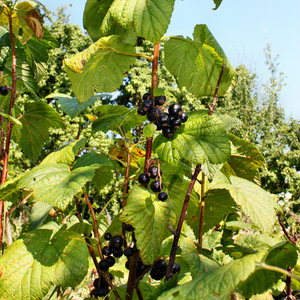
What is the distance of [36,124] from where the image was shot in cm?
159

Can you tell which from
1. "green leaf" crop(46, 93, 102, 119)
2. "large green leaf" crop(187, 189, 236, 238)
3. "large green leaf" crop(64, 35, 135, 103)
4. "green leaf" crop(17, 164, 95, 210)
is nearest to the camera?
"green leaf" crop(17, 164, 95, 210)

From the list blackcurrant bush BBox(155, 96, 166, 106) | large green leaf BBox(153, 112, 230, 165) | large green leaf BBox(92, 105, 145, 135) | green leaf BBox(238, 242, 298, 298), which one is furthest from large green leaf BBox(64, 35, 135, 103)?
green leaf BBox(238, 242, 298, 298)

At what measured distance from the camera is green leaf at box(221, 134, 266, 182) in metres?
1.14

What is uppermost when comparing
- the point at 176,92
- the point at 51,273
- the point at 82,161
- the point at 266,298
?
the point at 176,92

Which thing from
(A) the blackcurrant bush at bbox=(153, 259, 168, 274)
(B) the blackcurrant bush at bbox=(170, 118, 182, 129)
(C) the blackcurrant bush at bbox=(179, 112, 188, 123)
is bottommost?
(A) the blackcurrant bush at bbox=(153, 259, 168, 274)

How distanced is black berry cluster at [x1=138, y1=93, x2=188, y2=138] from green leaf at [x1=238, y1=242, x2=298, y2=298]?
1.40 ft

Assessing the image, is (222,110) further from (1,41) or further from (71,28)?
(1,41)

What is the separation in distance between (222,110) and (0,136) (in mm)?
19446

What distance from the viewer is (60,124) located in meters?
1.57

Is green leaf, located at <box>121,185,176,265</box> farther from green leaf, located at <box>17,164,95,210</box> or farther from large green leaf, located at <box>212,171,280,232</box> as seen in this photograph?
large green leaf, located at <box>212,171,280,232</box>

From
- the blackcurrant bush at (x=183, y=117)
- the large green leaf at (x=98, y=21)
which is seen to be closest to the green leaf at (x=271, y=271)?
the blackcurrant bush at (x=183, y=117)

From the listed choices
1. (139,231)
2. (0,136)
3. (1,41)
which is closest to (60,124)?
(0,136)

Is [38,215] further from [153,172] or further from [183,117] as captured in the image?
[183,117]

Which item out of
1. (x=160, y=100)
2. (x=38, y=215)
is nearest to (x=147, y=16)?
(x=160, y=100)
